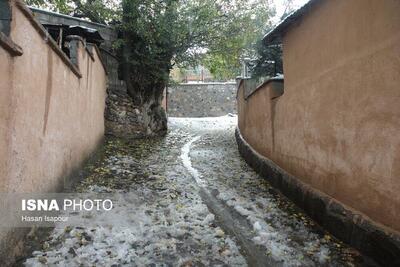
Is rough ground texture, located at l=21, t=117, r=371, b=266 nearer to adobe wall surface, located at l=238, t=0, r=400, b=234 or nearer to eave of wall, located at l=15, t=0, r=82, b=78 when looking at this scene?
adobe wall surface, located at l=238, t=0, r=400, b=234

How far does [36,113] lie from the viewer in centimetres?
390

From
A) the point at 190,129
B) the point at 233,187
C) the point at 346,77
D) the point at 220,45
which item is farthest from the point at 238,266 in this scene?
the point at 190,129

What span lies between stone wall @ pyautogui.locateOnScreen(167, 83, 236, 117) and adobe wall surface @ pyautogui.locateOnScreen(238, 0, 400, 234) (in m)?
16.5

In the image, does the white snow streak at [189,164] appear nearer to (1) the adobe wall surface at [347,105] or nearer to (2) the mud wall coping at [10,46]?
(1) the adobe wall surface at [347,105]

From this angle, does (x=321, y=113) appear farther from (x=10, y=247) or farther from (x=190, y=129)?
(x=190, y=129)

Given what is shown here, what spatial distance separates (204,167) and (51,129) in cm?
427

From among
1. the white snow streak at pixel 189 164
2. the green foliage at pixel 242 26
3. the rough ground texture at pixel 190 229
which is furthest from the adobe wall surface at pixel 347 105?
the green foliage at pixel 242 26

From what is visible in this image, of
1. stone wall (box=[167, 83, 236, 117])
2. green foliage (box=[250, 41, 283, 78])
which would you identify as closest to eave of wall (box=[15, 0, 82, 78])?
green foliage (box=[250, 41, 283, 78])

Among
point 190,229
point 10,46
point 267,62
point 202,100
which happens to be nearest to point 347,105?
point 190,229

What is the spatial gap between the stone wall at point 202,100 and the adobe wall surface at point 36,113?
633 inches

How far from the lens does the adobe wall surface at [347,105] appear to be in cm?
330

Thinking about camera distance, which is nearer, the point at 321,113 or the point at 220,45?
the point at 321,113

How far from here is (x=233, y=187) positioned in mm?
6434

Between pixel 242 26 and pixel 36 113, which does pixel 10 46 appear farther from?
pixel 242 26
